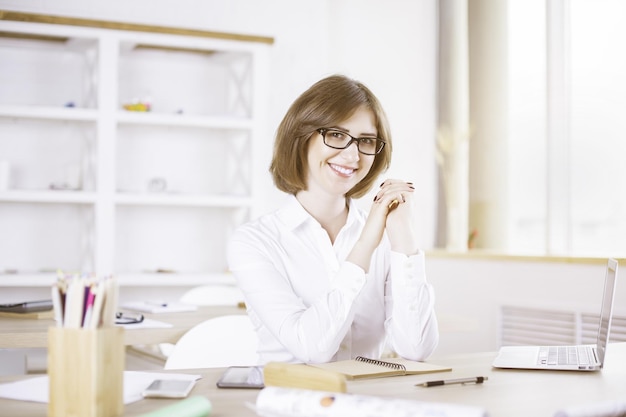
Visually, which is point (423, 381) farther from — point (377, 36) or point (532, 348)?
point (377, 36)

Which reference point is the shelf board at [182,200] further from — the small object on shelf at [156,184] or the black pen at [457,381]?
the black pen at [457,381]

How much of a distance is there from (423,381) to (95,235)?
11.1 feet

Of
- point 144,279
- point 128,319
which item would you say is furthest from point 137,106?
point 128,319

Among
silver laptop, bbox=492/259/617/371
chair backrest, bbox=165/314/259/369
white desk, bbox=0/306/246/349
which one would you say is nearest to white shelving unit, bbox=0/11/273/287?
white desk, bbox=0/306/246/349

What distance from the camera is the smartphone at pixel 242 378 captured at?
1.51m

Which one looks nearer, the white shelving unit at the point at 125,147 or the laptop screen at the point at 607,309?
the laptop screen at the point at 607,309

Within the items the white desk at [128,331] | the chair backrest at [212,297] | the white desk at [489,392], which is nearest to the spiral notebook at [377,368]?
the white desk at [489,392]

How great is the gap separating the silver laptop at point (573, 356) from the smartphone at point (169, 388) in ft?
2.35

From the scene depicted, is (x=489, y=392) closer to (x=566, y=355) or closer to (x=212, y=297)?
(x=566, y=355)

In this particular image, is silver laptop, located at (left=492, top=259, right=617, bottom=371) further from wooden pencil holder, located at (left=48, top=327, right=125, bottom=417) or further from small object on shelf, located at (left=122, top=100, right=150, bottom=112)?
small object on shelf, located at (left=122, top=100, right=150, bottom=112)

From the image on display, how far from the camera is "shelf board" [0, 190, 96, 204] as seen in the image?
14.8 ft

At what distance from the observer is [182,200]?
4.86 m

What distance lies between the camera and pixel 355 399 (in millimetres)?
1185

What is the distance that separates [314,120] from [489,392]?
87cm
